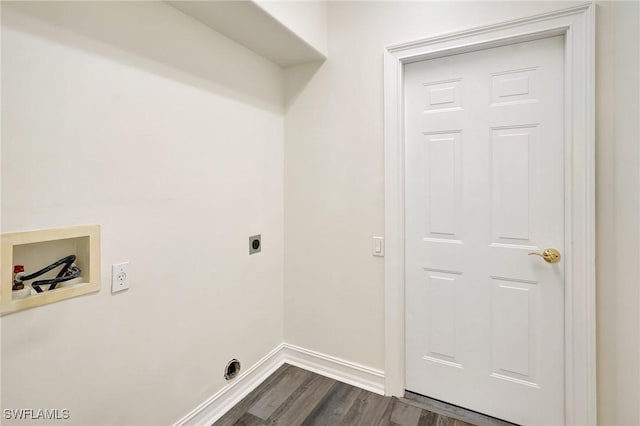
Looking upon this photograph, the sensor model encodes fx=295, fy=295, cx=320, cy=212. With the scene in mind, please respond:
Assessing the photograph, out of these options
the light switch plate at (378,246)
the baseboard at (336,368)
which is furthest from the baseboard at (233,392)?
the light switch plate at (378,246)

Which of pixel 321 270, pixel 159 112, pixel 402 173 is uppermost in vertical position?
pixel 159 112

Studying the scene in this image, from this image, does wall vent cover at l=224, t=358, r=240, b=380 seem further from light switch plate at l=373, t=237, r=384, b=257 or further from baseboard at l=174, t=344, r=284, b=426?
light switch plate at l=373, t=237, r=384, b=257

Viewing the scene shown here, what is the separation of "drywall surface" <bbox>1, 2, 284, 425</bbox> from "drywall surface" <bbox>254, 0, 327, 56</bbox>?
36 centimetres

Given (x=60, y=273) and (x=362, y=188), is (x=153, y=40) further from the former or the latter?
→ (x=362, y=188)

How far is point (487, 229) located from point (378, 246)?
0.64 metres

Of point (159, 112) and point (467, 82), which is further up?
point (467, 82)

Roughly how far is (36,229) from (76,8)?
0.83 metres

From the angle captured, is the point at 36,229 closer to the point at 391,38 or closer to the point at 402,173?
the point at 402,173

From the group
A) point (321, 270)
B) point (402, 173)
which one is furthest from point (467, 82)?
point (321, 270)

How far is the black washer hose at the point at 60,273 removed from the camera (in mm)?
1025

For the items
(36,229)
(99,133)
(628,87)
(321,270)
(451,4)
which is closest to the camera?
(36,229)

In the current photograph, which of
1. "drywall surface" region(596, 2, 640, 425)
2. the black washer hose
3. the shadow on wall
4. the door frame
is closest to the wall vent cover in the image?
the black washer hose

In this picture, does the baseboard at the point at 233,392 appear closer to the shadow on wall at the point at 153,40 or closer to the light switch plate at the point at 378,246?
the light switch plate at the point at 378,246

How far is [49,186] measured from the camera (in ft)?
3.45
